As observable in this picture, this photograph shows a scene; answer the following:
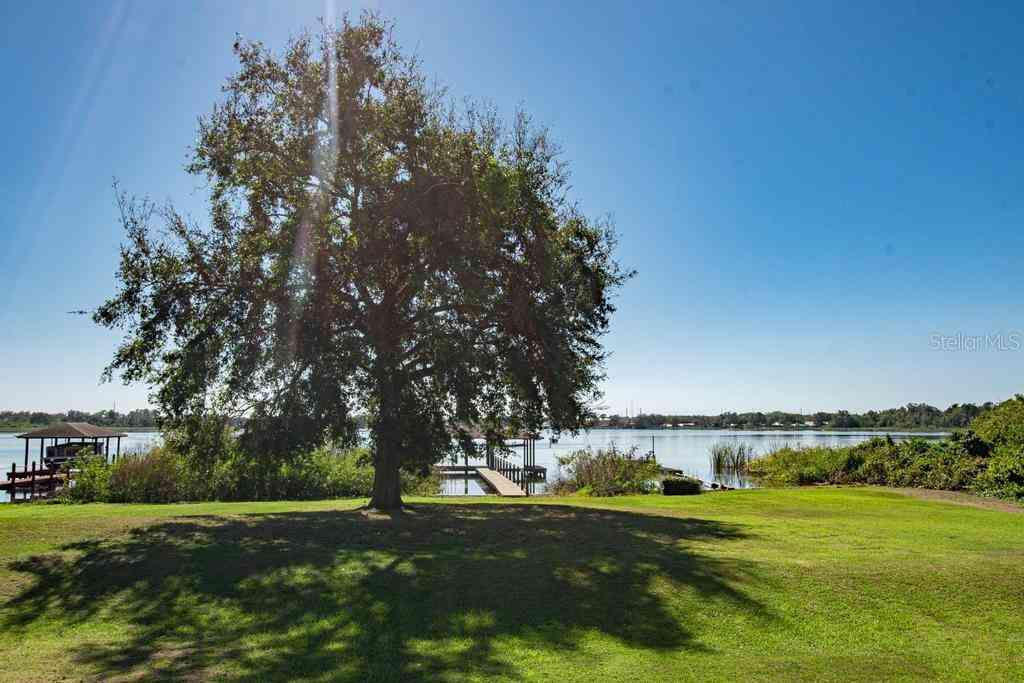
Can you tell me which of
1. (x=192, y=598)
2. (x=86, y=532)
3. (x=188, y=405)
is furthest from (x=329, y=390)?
(x=192, y=598)

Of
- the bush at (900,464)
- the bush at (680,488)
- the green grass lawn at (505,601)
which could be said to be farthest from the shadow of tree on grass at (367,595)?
the bush at (900,464)

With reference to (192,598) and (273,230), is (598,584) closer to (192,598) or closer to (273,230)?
(192,598)

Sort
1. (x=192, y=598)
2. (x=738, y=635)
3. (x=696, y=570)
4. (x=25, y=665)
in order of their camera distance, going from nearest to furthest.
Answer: (x=25, y=665), (x=738, y=635), (x=192, y=598), (x=696, y=570)

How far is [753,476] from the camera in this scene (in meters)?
42.3

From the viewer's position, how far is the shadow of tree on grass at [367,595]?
317 inches

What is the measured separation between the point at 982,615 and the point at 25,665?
11.4 meters

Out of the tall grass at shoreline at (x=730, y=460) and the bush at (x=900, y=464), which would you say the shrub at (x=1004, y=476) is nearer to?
the bush at (x=900, y=464)

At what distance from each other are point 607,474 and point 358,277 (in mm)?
16162

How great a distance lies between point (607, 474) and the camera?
2955 cm

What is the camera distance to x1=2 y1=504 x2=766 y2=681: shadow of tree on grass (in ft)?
26.5

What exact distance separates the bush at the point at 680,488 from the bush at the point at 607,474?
2.10 metres

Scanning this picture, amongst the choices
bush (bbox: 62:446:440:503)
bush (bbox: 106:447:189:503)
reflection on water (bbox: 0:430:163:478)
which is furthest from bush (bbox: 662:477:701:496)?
bush (bbox: 106:447:189:503)

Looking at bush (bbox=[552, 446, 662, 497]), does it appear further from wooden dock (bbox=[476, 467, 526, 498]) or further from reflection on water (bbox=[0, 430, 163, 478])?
reflection on water (bbox=[0, 430, 163, 478])

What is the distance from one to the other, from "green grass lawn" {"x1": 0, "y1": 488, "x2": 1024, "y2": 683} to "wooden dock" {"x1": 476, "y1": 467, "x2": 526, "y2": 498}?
18.1m
